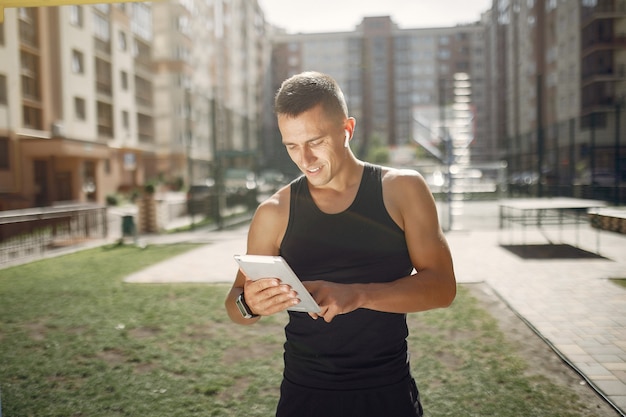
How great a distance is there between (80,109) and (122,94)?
298 inches

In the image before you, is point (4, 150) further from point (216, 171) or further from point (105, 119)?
point (105, 119)

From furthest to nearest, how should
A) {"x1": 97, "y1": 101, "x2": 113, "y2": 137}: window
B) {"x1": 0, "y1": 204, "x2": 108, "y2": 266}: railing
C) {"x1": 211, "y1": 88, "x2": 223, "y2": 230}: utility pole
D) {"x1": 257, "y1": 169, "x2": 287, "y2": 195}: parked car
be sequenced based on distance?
{"x1": 97, "y1": 101, "x2": 113, "y2": 137}: window → {"x1": 257, "y1": 169, "x2": 287, "y2": 195}: parked car → {"x1": 211, "y1": 88, "x2": 223, "y2": 230}: utility pole → {"x1": 0, "y1": 204, "x2": 108, "y2": 266}: railing

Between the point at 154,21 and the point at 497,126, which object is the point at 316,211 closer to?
the point at 154,21

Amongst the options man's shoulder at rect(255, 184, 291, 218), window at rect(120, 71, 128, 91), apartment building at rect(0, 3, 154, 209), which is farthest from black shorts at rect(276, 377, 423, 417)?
window at rect(120, 71, 128, 91)

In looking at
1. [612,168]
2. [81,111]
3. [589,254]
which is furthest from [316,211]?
[81,111]

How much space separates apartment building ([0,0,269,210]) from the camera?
16.0 meters

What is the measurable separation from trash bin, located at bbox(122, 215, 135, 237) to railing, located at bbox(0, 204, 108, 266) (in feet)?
3.58

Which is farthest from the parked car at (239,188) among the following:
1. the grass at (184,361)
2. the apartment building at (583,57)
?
the apartment building at (583,57)

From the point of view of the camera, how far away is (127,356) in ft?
15.6

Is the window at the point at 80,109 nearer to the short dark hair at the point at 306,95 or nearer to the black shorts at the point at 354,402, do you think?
the short dark hair at the point at 306,95

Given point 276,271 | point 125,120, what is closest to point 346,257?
point 276,271

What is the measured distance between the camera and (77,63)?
2789cm

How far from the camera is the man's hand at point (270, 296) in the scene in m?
1.56

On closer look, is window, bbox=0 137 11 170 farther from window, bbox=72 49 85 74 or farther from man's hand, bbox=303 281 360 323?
window, bbox=72 49 85 74
